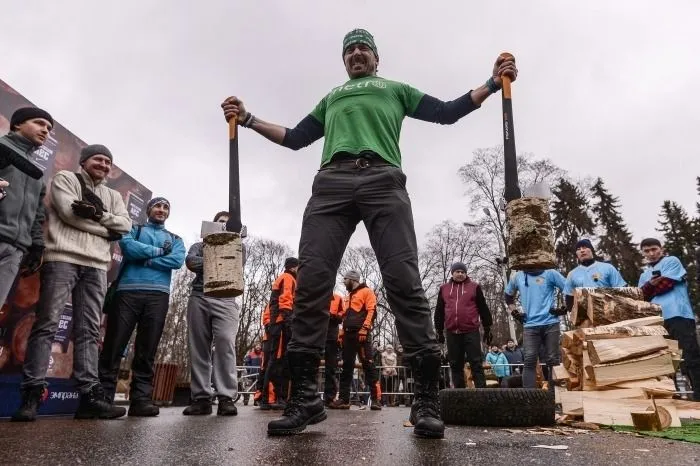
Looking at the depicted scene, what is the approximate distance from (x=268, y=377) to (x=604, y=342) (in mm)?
4513

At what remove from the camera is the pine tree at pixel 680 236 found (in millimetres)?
38266

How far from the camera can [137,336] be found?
15.6 ft

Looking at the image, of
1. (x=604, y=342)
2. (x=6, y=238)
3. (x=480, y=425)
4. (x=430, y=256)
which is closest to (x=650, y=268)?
(x=604, y=342)

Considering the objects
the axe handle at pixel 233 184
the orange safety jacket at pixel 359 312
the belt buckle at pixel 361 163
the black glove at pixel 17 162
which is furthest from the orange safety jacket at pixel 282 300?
the belt buckle at pixel 361 163

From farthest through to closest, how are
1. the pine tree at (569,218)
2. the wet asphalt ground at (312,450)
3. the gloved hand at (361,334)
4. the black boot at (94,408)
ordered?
the pine tree at (569,218) < the gloved hand at (361,334) < the black boot at (94,408) < the wet asphalt ground at (312,450)

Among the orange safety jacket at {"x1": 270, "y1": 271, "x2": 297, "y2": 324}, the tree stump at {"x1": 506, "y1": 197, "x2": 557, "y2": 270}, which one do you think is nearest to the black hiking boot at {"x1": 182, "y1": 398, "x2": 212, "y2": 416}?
the orange safety jacket at {"x1": 270, "y1": 271, "x2": 297, "y2": 324}

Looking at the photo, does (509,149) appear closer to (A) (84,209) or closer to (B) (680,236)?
(A) (84,209)

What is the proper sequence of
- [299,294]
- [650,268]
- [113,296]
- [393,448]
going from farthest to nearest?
[650,268], [113,296], [299,294], [393,448]

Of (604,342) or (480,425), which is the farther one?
(604,342)

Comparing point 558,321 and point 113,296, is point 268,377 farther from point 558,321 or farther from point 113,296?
point 558,321

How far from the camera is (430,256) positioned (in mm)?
34875

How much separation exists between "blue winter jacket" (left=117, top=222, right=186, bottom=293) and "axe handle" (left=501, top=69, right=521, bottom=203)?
11.6ft

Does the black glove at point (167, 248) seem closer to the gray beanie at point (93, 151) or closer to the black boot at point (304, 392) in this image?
the gray beanie at point (93, 151)

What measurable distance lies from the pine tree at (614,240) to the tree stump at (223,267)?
101 ft
